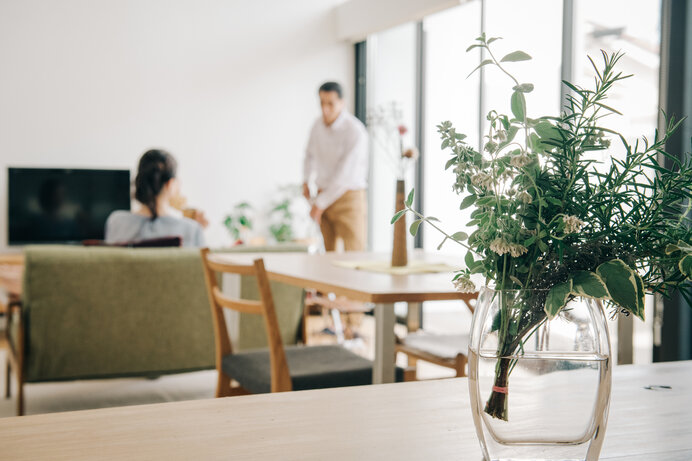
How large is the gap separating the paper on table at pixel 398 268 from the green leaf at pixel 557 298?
160 cm

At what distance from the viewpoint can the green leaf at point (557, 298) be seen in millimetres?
602

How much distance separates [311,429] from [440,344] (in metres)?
1.92

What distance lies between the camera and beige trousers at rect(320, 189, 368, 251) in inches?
217

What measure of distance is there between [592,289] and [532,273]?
55 millimetres

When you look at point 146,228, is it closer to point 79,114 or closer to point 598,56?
point 598,56

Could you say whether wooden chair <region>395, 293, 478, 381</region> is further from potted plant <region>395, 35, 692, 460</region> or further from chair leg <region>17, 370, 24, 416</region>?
potted plant <region>395, 35, 692, 460</region>

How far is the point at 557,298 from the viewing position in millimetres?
608

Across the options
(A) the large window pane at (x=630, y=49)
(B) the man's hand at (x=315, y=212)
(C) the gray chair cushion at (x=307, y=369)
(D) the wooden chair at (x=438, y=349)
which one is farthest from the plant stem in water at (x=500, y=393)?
(B) the man's hand at (x=315, y=212)

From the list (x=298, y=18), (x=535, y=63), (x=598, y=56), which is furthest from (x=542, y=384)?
(x=298, y=18)

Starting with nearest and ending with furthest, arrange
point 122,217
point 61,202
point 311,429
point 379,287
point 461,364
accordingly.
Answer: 1. point 311,429
2. point 379,287
3. point 461,364
4. point 122,217
5. point 61,202

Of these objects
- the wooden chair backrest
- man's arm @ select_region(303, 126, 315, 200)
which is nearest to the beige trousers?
man's arm @ select_region(303, 126, 315, 200)

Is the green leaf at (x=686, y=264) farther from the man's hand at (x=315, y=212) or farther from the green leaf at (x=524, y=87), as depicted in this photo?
the man's hand at (x=315, y=212)

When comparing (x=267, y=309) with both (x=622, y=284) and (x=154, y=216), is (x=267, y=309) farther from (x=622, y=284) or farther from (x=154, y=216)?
(x=154, y=216)

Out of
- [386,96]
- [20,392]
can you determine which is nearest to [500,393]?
[20,392]
